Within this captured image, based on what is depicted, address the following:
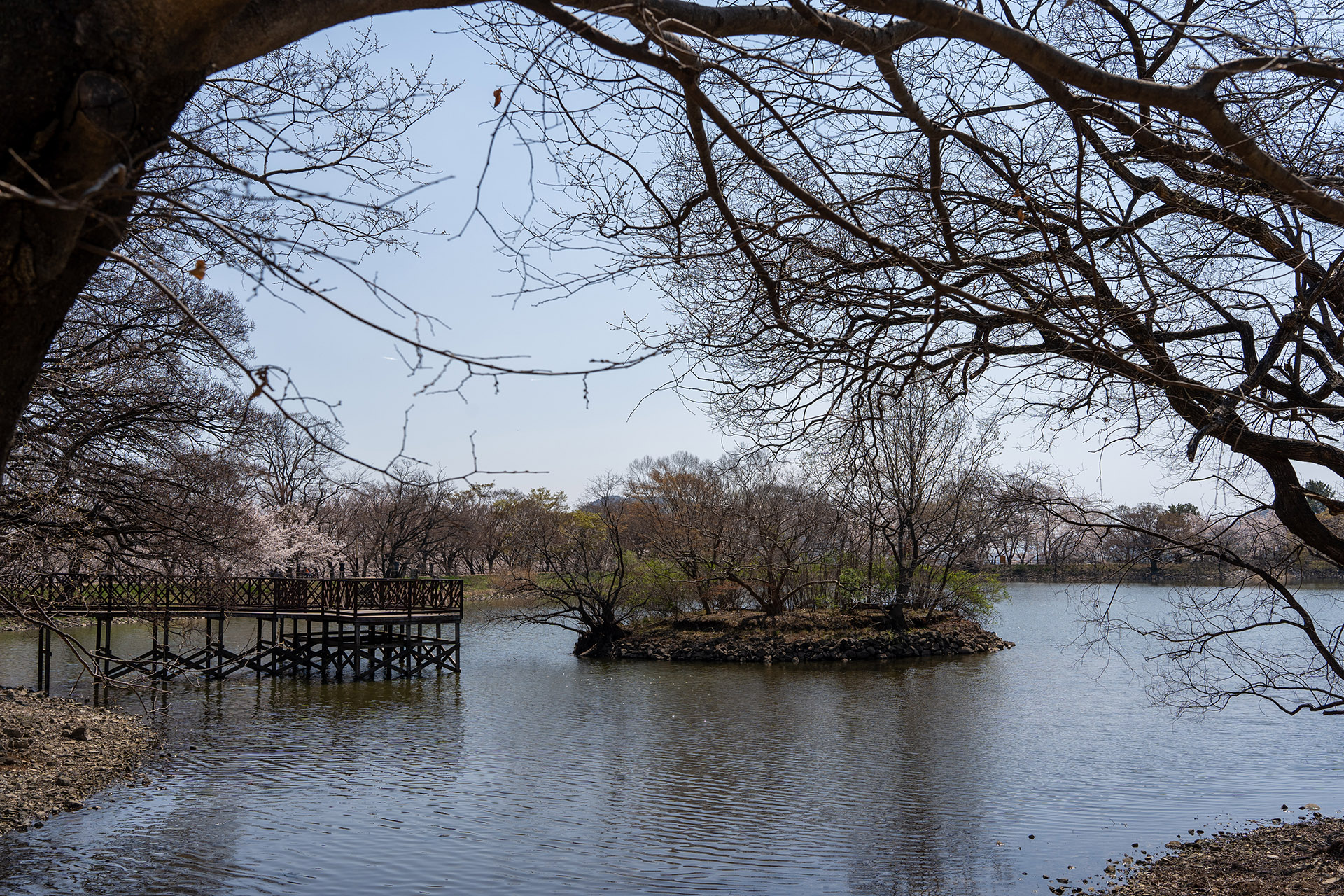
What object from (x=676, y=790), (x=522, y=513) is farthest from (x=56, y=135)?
(x=522, y=513)

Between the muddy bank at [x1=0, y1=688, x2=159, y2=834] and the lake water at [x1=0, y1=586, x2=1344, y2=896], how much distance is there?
13.8 inches

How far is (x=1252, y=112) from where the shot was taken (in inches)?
173

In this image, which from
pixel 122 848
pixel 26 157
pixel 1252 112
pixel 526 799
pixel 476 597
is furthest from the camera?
pixel 476 597

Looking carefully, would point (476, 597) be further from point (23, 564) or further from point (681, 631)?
point (23, 564)

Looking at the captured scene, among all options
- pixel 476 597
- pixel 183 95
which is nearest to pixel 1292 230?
pixel 183 95

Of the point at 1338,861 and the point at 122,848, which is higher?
the point at 1338,861

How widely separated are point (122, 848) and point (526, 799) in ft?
14.3

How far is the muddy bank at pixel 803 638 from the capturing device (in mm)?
25047

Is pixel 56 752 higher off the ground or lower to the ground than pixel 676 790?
higher

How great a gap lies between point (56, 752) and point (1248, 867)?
45.3 ft

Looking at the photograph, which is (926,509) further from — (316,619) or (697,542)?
(316,619)

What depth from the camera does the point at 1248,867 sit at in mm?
7219

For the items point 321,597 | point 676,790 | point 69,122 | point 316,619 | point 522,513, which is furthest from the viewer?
point 522,513

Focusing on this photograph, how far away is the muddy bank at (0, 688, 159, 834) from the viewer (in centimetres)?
1097
